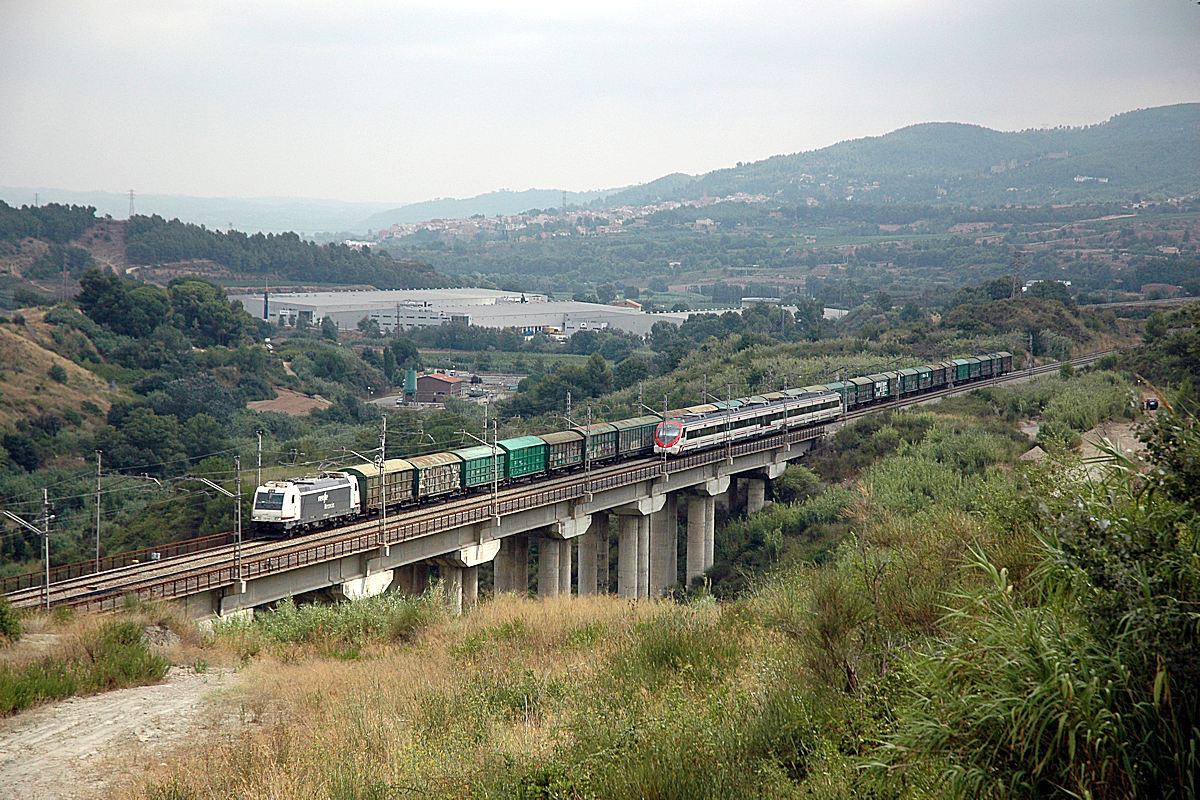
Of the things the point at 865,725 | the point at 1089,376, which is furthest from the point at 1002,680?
the point at 1089,376

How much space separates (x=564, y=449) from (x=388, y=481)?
1261cm

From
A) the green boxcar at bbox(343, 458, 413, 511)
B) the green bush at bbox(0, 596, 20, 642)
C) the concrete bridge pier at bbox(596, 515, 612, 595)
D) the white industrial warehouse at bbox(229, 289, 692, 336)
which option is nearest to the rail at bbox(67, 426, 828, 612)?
the green boxcar at bbox(343, 458, 413, 511)

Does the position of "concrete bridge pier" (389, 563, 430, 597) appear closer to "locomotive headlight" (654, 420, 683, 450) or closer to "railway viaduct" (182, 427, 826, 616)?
"railway viaduct" (182, 427, 826, 616)

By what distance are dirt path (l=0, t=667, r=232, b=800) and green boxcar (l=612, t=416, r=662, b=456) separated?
36409 millimetres

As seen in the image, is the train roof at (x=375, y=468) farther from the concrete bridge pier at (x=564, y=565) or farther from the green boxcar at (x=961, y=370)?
the green boxcar at (x=961, y=370)

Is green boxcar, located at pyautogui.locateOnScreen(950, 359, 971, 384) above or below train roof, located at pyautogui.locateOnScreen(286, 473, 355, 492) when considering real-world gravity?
above

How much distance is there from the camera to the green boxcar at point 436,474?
141ft

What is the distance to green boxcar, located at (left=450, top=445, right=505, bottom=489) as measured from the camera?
45719 mm

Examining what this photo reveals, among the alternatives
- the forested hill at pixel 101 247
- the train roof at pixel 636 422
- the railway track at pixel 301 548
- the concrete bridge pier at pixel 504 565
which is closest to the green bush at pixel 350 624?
the railway track at pixel 301 548

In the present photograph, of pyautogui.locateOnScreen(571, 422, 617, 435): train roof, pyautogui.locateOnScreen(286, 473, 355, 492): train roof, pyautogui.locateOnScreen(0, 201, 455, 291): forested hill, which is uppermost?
pyautogui.locateOnScreen(0, 201, 455, 291): forested hill

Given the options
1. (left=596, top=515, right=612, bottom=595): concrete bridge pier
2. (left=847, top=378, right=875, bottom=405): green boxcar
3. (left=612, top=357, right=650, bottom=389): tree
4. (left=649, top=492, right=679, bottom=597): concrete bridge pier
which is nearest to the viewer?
(left=596, top=515, right=612, bottom=595): concrete bridge pier

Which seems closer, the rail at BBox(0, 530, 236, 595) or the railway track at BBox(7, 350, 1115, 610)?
the railway track at BBox(7, 350, 1115, 610)

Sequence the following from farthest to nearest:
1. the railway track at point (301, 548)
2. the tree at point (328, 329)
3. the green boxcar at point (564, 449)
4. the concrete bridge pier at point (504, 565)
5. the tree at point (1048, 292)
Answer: the tree at point (328, 329), the tree at point (1048, 292), the green boxcar at point (564, 449), the concrete bridge pier at point (504, 565), the railway track at point (301, 548)

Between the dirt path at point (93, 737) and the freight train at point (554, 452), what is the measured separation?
18.1 m
